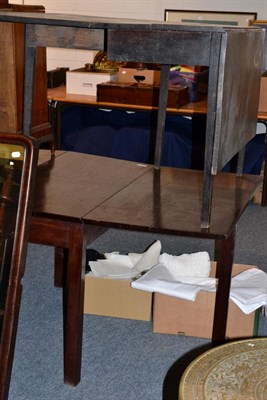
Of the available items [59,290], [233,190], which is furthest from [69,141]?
[233,190]

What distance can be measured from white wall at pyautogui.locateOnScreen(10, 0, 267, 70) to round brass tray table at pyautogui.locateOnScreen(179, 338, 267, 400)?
3.30 meters

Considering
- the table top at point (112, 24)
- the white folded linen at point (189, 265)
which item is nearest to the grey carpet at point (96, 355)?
the white folded linen at point (189, 265)

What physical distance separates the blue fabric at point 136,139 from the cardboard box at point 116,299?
1.59m

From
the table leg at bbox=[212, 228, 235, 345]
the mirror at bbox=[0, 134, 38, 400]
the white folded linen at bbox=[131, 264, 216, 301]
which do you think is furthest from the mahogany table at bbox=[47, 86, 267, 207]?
the mirror at bbox=[0, 134, 38, 400]

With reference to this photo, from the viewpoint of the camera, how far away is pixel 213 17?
4469mm

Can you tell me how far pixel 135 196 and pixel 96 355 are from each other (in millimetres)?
590

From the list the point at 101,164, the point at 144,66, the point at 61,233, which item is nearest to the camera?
the point at 61,233

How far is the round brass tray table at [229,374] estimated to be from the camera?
131 cm

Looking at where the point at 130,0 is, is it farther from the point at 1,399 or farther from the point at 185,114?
the point at 1,399

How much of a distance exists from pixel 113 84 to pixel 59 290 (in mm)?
1595

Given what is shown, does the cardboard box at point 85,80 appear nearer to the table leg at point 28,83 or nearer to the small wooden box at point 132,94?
the small wooden box at point 132,94

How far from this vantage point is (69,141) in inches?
171

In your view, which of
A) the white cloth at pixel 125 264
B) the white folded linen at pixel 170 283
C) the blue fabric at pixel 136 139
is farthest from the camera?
the blue fabric at pixel 136 139

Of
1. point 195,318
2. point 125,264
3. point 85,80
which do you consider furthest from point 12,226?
point 85,80
